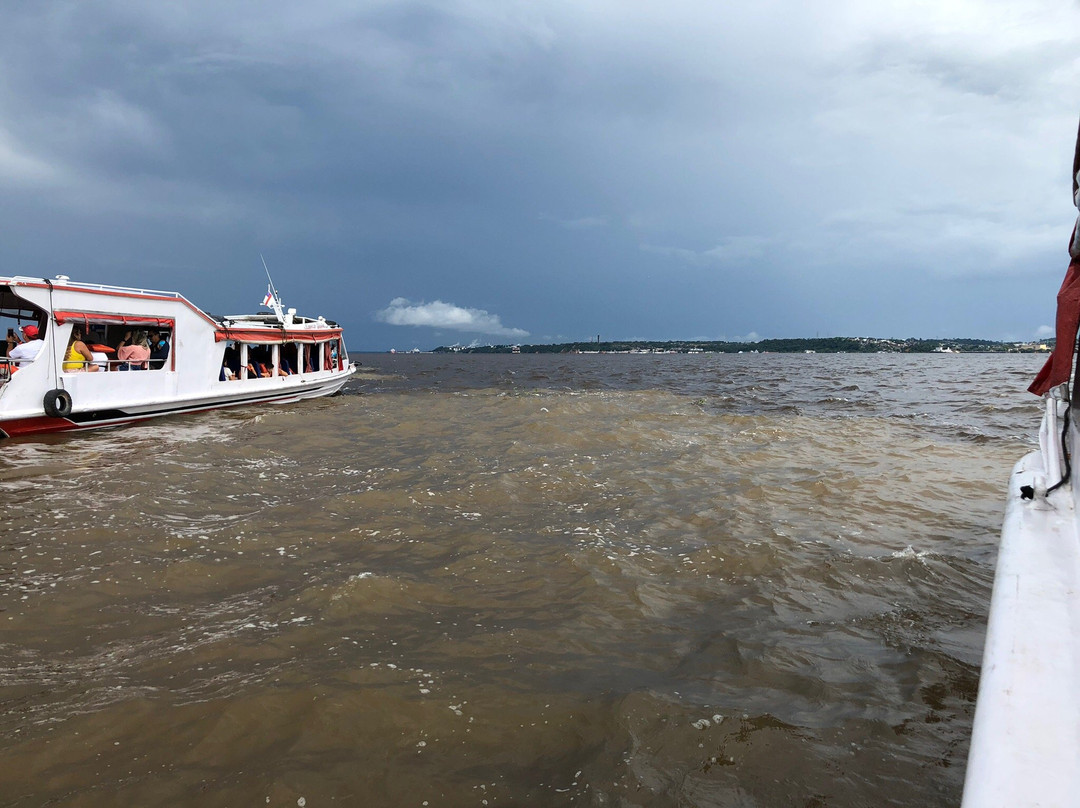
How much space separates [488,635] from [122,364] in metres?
16.1

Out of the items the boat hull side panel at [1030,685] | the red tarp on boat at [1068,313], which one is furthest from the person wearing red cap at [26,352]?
the red tarp on boat at [1068,313]

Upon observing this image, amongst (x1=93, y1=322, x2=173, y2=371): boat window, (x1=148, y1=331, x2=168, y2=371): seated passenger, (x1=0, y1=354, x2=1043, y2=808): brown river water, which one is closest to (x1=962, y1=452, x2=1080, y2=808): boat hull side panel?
(x1=0, y1=354, x2=1043, y2=808): brown river water

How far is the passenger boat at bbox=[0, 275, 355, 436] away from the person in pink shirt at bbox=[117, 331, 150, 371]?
0.09 metres

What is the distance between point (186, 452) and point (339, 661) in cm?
921

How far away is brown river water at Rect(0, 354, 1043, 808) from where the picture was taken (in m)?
2.79

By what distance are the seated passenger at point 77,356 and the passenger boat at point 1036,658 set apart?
17.7 meters

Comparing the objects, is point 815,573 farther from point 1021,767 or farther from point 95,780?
point 95,780

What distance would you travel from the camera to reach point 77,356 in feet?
45.3

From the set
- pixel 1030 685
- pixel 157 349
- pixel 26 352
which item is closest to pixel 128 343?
pixel 157 349

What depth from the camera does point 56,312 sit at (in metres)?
13.2

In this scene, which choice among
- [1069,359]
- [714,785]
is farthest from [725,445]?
[714,785]

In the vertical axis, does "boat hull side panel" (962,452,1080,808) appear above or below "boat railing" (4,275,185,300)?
below

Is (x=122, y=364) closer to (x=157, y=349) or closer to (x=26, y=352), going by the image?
(x=157, y=349)

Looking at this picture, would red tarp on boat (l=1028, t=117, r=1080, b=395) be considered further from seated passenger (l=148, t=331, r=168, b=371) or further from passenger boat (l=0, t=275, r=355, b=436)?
seated passenger (l=148, t=331, r=168, b=371)
